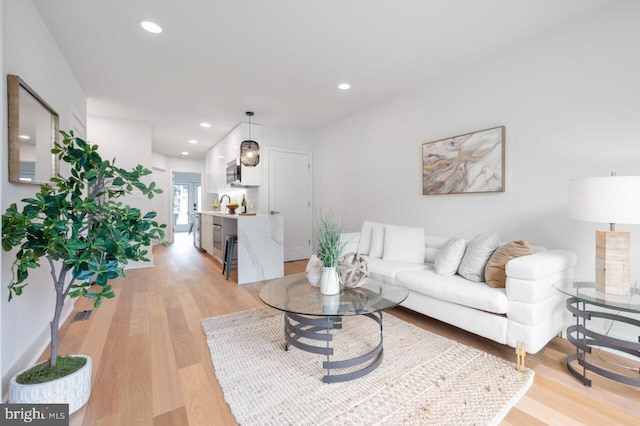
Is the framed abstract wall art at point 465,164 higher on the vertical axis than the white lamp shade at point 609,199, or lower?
higher

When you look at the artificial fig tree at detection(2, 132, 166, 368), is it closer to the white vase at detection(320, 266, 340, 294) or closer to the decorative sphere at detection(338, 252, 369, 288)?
the white vase at detection(320, 266, 340, 294)

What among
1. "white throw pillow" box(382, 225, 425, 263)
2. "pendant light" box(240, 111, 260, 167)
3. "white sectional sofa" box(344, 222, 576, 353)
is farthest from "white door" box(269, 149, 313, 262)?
"white sectional sofa" box(344, 222, 576, 353)

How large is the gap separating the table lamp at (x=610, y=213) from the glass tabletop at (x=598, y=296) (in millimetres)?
57

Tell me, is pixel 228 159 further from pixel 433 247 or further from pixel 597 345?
pixel 597 345

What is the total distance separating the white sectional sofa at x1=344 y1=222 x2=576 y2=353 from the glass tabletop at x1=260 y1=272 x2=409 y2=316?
42cm

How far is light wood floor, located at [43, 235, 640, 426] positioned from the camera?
1.48 meters

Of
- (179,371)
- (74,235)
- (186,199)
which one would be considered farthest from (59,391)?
(186,199)

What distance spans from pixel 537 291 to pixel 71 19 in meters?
4.06

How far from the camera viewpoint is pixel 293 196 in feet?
18.3

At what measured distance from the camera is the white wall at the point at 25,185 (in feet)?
5.53

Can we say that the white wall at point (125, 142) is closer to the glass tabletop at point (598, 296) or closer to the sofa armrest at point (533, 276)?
the sofa armrest at point (533, 276)

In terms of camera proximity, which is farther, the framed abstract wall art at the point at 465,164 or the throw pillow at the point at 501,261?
the framed abstract wall art at the point at 465,164

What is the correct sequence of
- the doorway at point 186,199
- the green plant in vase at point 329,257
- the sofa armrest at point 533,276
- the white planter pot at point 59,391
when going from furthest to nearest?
the doorway at point 186,199
the green plant in vase at point 329,257
the sofa armrest at point 533,276
the white planter pot at point 59,391

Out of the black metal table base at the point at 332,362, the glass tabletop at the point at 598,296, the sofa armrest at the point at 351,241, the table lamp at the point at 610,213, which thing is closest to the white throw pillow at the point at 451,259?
the glass tabletop at the point at 598,296
